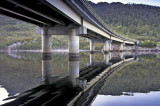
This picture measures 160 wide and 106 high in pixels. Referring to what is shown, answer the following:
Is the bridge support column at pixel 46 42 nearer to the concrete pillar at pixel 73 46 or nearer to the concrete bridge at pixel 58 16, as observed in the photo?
the concrete bridge at pixel 58 16

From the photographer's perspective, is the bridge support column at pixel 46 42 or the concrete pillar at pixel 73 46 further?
the bridge support column at pixel 46 42

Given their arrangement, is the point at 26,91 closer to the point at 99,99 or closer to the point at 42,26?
the point at 99,99

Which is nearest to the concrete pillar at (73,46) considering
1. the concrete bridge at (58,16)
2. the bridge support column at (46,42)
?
the concrete bridge at (58,16)

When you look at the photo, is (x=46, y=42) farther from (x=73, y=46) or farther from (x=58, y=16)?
(x=58, y=16)

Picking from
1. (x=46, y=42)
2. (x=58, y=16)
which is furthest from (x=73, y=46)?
(x=46, y=42)

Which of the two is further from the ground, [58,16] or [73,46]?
[58,16]

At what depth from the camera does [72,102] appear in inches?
312

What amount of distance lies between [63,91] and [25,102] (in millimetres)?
2389

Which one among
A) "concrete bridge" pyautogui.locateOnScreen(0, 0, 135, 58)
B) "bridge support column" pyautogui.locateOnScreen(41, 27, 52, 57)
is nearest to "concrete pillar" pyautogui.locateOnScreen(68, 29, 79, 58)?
"concrete bridge" pyautogui.locateOnScreen(0, 0, 135, 58)

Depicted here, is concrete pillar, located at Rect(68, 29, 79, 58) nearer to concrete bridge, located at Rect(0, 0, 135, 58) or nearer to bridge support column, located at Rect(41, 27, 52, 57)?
concrete bridge, located at Rect(0, 0, 135, 58)

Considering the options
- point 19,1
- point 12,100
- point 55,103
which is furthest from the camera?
point 19,1

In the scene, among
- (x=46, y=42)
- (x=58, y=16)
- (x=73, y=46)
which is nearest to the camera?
(x=58, y=16)

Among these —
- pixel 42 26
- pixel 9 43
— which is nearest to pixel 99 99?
pixel 42 26

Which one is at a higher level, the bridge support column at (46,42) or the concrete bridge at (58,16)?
the concrete bridge at (58,16)
